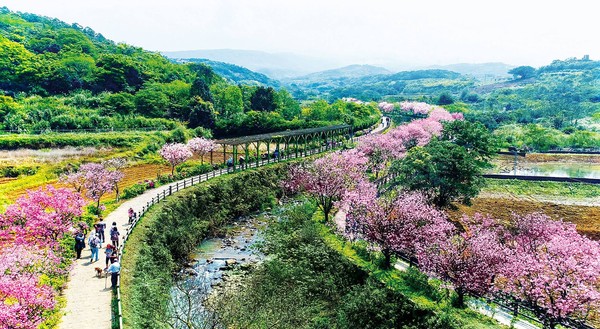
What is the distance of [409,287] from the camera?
70.0 ft

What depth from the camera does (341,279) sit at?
2384cm

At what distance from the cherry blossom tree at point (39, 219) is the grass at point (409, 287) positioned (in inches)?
623

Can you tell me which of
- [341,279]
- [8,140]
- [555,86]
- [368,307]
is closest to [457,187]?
[341,279]

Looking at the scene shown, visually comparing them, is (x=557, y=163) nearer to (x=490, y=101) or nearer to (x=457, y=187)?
(x=457, y=187)

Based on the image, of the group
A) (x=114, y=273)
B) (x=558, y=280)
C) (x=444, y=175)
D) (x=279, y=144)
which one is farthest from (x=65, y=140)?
(x=558, y=280)

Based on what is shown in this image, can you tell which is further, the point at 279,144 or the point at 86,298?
the point at 279,144

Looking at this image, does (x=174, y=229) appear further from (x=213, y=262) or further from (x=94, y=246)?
(x=94, y=246)

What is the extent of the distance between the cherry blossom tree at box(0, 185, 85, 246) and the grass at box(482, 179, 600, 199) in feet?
144

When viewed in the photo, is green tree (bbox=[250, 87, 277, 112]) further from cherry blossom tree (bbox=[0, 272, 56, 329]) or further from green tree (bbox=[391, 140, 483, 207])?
cherry blossom tree (bbox=[0, 272, 56, 329])

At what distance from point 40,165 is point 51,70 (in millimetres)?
48120

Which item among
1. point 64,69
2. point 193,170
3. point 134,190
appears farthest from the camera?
point 64,69

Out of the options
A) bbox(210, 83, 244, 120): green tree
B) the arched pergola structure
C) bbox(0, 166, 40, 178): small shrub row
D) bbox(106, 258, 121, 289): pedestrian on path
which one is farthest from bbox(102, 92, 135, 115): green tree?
bbox(106, 258, 121, 289): pedestrian on path

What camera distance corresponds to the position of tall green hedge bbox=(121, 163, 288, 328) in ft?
62.1

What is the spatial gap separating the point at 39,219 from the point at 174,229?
393 inches
